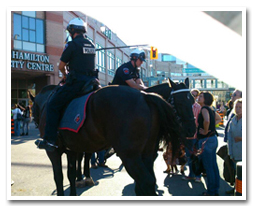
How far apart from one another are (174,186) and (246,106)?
2.95 metres

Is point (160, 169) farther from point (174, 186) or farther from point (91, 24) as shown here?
point (91, 24)

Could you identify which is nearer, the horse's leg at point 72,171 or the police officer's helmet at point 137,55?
the horse's leg at point 72,171

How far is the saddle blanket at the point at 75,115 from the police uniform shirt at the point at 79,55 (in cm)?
60

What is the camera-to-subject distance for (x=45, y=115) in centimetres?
420

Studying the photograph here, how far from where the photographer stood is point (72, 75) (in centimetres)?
395

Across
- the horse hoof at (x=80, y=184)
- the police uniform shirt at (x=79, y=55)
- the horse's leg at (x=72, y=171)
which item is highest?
the police uniform shirt at (x=79, y=55)

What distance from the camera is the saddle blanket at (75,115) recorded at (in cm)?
349

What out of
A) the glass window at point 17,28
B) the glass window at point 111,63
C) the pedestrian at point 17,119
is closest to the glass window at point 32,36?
the glass window at point 17,28

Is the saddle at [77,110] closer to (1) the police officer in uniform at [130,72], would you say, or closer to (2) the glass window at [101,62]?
(1) the police officer in uniform at [130,72]

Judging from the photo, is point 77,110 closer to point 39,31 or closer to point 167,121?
point 167,121

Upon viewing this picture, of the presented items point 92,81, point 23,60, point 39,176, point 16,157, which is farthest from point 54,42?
point 92,81

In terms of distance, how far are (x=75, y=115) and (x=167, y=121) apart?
1.34m

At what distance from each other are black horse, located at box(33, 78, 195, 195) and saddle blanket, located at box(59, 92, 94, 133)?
8 centimetres

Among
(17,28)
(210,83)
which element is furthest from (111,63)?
(17,28)
